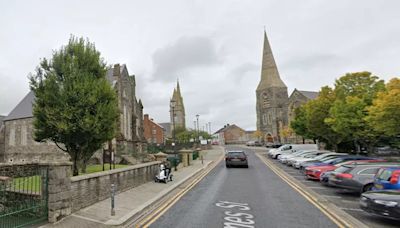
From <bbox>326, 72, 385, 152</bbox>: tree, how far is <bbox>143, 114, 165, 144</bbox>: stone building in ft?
226

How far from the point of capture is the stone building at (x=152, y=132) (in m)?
92.1

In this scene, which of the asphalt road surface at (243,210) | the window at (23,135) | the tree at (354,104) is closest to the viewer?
the asphalt road surface at (243,210)

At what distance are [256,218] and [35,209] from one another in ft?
21.3

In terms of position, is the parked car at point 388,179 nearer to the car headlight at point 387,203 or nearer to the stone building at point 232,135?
the car headlight at point 387,203

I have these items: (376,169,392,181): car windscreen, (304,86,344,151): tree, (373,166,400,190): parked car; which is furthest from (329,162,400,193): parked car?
(304,86,344,151): tree

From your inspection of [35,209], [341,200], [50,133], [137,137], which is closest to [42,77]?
[50,133]

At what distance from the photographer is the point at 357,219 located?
866 cm

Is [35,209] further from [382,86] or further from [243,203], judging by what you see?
[382,86]

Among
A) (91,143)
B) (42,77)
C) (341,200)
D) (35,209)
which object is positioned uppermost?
(42,77)

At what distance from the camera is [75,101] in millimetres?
16250

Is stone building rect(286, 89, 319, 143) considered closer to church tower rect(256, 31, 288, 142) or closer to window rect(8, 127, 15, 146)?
church tower rect(256, 31, 288, 142)

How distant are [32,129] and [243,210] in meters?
35.0

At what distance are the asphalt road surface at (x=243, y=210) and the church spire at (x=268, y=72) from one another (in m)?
86.9

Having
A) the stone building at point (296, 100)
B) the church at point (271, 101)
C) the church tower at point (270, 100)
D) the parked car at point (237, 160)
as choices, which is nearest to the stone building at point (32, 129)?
the parked car at point (237, 160)
